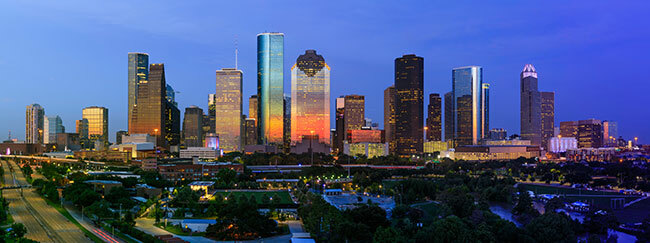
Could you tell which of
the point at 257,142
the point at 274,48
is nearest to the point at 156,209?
the point at 274,48

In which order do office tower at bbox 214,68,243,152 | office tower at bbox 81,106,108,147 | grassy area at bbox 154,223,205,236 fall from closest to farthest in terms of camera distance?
grassy area at bbox 154,223,205,236, office tower at bbox 214,68,243,152, office tower at bbox 81,106,108,147

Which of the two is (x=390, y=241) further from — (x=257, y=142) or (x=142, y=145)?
(x=257, y=142)

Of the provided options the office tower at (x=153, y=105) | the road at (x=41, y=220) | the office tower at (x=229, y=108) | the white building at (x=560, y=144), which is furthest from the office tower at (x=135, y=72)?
the white building at (x=560, y=144)

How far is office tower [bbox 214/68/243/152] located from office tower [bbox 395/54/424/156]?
53.5 m

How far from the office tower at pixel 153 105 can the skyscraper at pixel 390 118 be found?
244 ft

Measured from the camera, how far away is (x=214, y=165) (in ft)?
280

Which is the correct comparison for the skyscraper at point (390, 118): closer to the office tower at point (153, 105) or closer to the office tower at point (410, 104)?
the office tower at point (410, 104)

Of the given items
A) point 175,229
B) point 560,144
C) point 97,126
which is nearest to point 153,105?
point 97,126

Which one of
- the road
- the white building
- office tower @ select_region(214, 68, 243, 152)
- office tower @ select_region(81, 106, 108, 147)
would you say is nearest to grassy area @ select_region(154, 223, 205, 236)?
the road

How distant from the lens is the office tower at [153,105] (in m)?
166

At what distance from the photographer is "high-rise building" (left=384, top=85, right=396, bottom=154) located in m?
178

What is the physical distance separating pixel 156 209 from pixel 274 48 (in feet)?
445

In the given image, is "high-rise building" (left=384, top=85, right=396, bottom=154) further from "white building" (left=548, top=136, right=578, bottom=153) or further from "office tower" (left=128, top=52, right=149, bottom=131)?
"office tower" (left=128, top=52, right=149, bottom=131)

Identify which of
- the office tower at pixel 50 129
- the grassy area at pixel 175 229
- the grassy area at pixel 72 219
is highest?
the office tower at pixel 50 129
